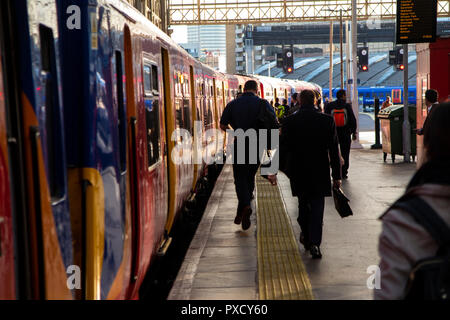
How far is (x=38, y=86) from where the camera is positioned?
11.0 ft

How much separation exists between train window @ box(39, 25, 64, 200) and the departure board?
14.1 meters

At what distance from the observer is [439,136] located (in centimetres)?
276

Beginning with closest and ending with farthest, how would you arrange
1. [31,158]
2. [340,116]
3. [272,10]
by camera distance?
[31,158], [340,116], [272,10]

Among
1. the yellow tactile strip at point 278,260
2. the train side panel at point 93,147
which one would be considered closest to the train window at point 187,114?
the yellow tactile strip at point 278,260

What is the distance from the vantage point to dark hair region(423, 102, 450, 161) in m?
2.74

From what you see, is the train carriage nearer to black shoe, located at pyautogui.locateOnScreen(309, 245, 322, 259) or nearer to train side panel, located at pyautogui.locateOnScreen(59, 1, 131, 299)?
train side panel, located at pyautogui.locateOnScreen(59, 1, 131, 299)

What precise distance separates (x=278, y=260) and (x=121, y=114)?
3.50 metres

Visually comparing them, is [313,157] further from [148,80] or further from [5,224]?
[5,224]

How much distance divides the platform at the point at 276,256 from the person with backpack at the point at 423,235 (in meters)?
3.82

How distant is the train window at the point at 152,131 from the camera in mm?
6365

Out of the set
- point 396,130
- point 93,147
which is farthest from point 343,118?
point 93,147

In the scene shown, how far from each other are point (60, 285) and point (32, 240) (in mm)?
416

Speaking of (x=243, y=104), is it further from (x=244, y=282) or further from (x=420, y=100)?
(x=420, y=100)
